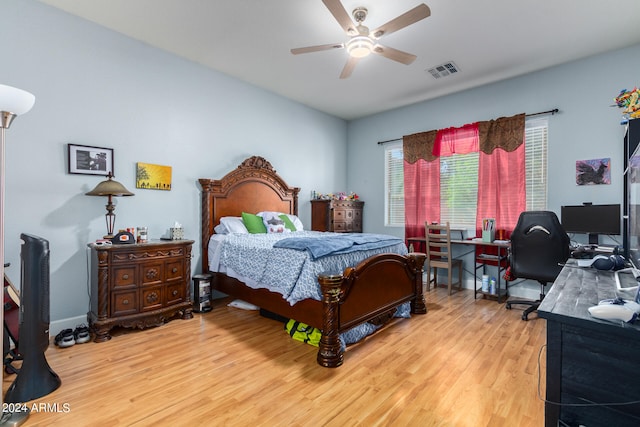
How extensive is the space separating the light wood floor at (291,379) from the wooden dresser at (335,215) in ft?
7.71

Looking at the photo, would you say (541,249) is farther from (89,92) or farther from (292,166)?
(89,92)

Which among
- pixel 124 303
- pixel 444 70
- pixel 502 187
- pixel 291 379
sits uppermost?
pixel 444 70

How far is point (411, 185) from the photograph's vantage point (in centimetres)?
512

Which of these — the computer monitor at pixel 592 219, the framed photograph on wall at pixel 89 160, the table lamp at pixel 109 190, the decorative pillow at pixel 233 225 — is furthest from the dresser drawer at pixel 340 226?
the framed photograph on wall at pixel 89 160

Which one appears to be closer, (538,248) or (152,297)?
(152,297)

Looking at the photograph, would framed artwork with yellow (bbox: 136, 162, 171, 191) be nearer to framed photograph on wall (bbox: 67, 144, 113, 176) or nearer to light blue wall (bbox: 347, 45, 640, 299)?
framed photograph on wall (bbox: 67, 144, 113, 176)

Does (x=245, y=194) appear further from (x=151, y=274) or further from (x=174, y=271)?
(x=151, y=274)

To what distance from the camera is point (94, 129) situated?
3023mm

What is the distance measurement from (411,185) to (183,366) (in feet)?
13.7

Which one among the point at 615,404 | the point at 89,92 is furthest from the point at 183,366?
the point at 89,92

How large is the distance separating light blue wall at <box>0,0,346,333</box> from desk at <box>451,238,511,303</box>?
137 inches

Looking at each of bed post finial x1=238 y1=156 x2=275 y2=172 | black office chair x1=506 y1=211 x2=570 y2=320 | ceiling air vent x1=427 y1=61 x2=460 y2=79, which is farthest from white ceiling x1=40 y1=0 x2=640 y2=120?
black office chair x1=506 y1=211 x2=570 y2=320

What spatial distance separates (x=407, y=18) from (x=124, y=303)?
339 centimetres

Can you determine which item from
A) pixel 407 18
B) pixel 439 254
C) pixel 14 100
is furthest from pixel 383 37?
pixel 14 100
